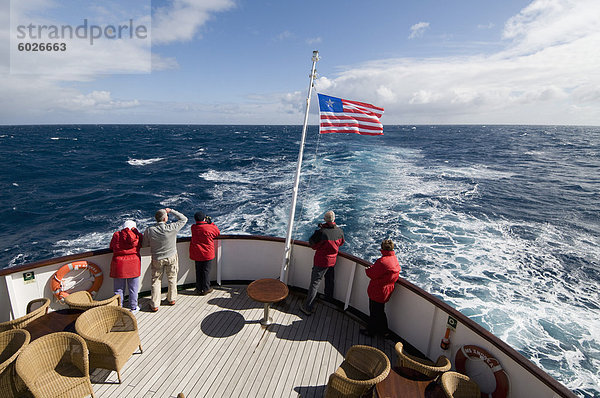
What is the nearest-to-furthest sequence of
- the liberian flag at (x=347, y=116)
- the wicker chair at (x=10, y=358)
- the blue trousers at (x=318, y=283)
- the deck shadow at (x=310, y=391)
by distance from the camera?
the wicker chair at (x=10, y=358), the deck shadow at (x=310, y=391), the blue trousers at (x=318, y=283), the liberian flag at (x=347, y=116)

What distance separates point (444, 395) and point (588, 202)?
78.2 ft

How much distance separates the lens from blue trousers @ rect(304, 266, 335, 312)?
16.8 feet

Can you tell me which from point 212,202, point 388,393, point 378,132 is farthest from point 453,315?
point 212,202

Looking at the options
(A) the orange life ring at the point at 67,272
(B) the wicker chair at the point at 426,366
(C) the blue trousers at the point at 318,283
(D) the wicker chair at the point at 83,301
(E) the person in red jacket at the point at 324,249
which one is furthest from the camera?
(C) the blue trousers at the point at 318,283

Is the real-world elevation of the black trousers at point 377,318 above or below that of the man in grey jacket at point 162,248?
below

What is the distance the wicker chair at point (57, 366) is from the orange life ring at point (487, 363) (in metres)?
4.29

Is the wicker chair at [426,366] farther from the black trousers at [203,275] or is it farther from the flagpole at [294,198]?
the black trousers at [203,275]

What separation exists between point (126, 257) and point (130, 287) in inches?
21.2

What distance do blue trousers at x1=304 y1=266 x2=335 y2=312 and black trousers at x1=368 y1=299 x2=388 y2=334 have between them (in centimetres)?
85

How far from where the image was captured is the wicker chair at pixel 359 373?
10.4 ft

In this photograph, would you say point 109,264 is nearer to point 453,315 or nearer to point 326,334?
point 326,334

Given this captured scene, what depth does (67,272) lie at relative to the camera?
467cm

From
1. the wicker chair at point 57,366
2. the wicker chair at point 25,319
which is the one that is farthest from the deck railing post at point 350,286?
the wicker chair at point 25,319

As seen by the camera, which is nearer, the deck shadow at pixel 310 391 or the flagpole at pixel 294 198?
the deck shadow at pixel 310 391
